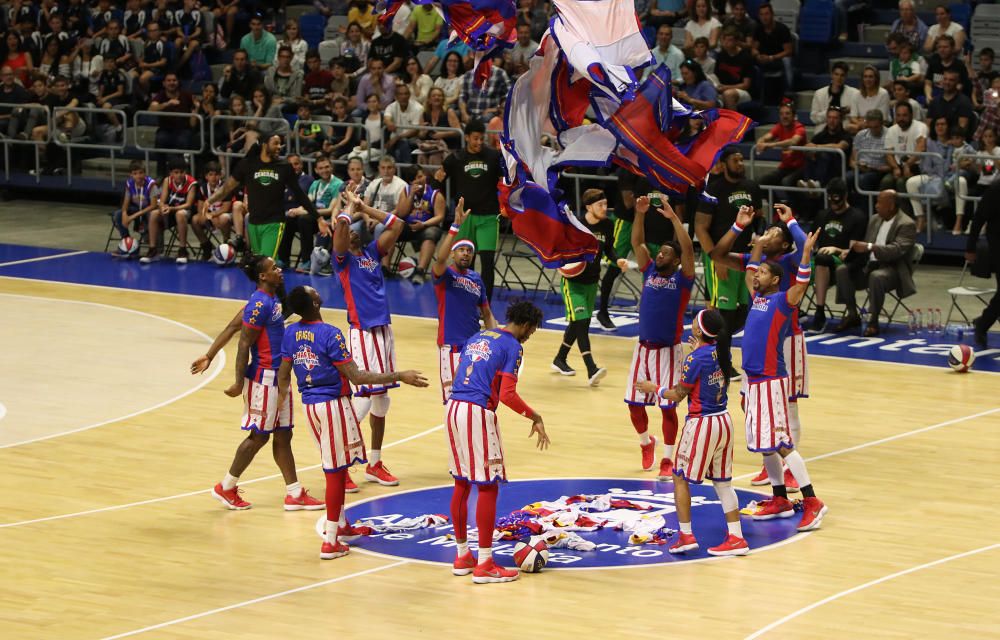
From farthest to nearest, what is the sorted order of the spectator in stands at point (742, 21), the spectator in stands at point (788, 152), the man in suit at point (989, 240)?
the spectator in stands at point (742, 21)
the spectator in stands at point (788, 152)
the man in suit at point (989, 240)

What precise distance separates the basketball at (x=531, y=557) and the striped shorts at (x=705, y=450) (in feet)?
3.66

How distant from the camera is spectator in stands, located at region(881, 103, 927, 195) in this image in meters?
21.5

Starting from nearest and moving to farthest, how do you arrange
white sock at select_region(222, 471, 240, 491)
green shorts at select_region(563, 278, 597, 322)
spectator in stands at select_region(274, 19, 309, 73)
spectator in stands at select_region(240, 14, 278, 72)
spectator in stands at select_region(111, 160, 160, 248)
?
1. white sock at select_region(222, 471, 240, 491)
2. green shorts at select_region(563, 278, 597, 322)
3. spectator in stands at select_region(111, 160, 160, 248)
4. spectator in stands at select_region(274, 19, 309, 73)
5. spectator in stands at select_region(240, 14, 278, 72)

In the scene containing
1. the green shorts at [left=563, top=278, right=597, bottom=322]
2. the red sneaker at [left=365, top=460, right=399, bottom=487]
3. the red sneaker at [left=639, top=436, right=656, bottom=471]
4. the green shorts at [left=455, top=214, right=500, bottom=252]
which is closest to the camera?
the red sneaker at [left=365, top=460, right=399, bottom=487]

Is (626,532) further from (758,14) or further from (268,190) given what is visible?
(758,14)

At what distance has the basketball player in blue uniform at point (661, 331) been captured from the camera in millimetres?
13602

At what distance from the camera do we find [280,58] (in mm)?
27516

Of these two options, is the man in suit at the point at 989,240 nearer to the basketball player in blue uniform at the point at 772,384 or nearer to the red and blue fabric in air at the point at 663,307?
the red and blue fabric in air at the point at 663,307

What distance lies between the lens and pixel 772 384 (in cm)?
1252

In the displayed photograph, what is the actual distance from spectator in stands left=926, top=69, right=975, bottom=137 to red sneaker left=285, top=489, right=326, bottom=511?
12141mm

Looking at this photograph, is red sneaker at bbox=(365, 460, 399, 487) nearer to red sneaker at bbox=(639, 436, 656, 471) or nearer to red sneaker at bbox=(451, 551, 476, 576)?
red sneaker at bbox=(639, 436, 656, 471)

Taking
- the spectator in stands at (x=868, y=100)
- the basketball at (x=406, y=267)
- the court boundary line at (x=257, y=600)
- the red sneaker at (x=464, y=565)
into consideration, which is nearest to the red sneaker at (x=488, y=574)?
the red sneaker at (x=464, y=565)

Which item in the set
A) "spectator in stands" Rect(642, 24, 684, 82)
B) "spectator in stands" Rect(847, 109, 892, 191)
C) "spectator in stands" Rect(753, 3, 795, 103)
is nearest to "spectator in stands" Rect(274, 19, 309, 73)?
"spectator in stands" Rect(642, 24, 684, 82)

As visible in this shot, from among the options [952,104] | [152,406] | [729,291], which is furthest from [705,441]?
[952,104]
